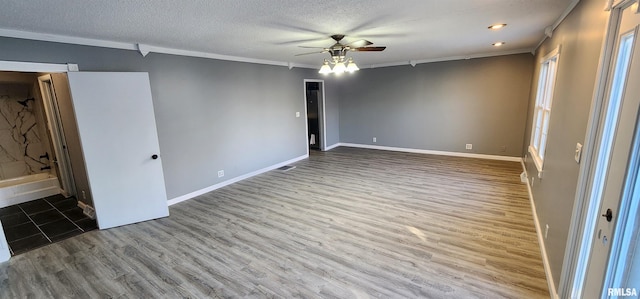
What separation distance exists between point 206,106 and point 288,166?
A: 233 cm

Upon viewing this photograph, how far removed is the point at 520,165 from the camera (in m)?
5.39

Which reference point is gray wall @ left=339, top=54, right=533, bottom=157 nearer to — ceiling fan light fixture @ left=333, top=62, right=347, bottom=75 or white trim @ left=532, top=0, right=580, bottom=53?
white trim @ left=532, top=0, right=580, bottom=53

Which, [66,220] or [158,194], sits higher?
[158,194]

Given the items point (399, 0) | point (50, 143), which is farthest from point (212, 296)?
point (50, 143)

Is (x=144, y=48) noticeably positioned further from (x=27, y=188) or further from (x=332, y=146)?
(x=332, y=146)

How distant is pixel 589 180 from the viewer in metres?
1.52

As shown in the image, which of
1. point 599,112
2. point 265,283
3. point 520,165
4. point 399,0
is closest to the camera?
point 599,112

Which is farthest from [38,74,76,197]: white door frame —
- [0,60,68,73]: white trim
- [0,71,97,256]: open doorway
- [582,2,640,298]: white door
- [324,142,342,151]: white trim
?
[582,2,640,298]: white door

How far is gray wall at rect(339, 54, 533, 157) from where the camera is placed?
554cm

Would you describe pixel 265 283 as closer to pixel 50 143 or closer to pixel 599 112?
pixel 599 112

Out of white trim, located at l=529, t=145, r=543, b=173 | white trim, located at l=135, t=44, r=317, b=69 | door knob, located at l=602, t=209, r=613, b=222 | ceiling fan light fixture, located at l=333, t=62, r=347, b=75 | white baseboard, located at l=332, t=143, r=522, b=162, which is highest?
white trim, located at l=135, t=44, r=317, b=69

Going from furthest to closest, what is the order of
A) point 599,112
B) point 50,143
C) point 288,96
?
point 288,96, point 50,143, point 599,112

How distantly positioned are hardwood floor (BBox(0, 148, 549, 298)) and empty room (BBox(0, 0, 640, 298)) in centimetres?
2

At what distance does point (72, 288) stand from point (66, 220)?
1873mm
